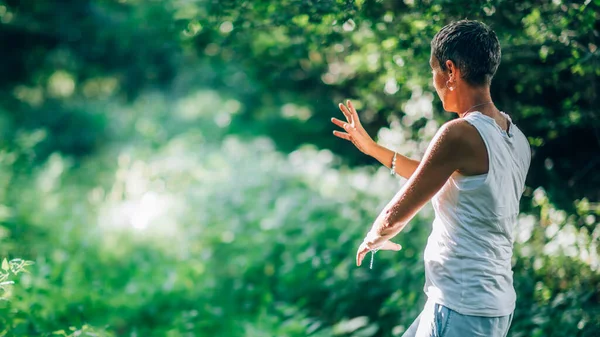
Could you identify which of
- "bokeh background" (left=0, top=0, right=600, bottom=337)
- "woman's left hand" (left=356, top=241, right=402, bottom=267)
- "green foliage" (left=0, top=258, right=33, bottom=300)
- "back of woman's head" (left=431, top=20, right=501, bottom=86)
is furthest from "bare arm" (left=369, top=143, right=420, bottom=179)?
"green foliage" (left=0, top=258, right=33, bottom=300)

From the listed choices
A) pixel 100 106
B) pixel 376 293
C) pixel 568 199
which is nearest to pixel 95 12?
pixel 100 106

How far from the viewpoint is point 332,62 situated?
599cm

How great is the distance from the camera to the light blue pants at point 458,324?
1799mm

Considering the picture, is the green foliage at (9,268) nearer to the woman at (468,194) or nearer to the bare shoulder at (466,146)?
the woman at (468,194)

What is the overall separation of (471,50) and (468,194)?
0.48 metres

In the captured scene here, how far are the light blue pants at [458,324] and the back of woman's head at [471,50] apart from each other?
79 centimetres

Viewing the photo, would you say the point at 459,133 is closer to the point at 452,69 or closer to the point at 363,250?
the point at 452,69

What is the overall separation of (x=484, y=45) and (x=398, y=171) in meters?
0.73

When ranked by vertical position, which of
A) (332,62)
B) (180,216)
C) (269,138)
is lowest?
(180,216)

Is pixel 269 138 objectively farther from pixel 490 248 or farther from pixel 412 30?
pixel 490 248

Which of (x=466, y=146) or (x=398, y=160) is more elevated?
(x=398, y=160)

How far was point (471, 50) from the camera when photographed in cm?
180

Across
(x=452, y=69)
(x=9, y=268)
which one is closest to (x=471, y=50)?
(x=452, y=69)

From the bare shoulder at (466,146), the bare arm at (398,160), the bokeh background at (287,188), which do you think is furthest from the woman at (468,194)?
the bokeh background at (287,188)
